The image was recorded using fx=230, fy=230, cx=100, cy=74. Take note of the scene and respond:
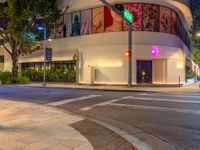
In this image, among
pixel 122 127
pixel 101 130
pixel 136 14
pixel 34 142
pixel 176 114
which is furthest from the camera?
pixel 136 14

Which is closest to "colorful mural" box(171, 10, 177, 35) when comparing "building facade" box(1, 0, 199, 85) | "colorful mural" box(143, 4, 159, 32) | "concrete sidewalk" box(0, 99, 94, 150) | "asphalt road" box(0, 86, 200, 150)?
"building facade" box(1, 0, 199, 85)

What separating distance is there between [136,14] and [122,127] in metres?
18.3

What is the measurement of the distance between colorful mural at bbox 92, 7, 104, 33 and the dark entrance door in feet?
17.9

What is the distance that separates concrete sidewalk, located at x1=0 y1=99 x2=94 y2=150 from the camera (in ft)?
16.3

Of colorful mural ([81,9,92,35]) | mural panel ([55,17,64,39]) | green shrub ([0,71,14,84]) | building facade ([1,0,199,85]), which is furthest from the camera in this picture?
mural panel ([55,17,64,39])

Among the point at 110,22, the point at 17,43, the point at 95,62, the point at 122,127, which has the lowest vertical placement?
the point at 122,127

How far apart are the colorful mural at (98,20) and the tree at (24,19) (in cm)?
412

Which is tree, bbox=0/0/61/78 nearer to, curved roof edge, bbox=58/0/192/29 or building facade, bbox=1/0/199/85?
curved roof edge, bbox=58/0/192/29

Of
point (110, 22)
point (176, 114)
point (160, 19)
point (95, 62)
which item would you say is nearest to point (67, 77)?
point (95, 62)

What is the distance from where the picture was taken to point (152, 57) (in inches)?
922

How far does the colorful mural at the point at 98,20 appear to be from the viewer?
24484mm

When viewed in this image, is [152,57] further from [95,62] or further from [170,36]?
[95,62]

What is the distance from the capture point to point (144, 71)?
2414 cm

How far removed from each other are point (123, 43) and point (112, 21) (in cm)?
263
